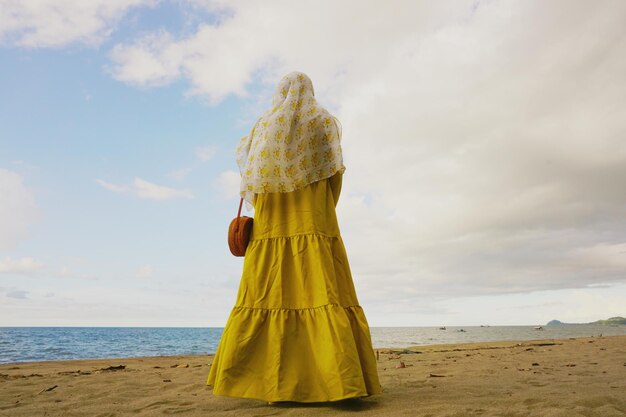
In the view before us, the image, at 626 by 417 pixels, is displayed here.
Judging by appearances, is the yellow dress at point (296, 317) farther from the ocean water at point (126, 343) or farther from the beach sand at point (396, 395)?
the ocean water at point (126, 343)

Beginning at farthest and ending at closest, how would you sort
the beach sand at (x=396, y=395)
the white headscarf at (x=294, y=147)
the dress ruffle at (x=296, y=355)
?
the white headscarf at (x=294, y=147)
the dress ruffle at (x=296, y=355)
the beach sand at (x=396, y=395)

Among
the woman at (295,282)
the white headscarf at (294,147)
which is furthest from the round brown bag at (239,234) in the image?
the white headscarf at (294,147)

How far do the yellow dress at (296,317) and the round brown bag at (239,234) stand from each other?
59 mm

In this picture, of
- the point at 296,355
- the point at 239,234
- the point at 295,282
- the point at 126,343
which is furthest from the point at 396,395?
the point at 126,343

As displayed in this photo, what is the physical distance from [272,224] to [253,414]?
4.45 feet

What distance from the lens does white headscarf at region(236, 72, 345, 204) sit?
340 cm

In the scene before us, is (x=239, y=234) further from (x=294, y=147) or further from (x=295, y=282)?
(x=294, y=147)

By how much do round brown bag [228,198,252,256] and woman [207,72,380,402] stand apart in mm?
47

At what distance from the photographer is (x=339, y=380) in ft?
9.30

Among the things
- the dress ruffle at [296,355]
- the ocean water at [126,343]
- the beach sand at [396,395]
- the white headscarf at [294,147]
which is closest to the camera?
the beach sand at [396,395]

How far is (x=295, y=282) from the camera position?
3.27 metres

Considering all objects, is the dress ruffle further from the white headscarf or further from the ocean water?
the ocean water

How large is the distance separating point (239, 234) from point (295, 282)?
60 cm

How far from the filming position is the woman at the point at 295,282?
2.98 meters
